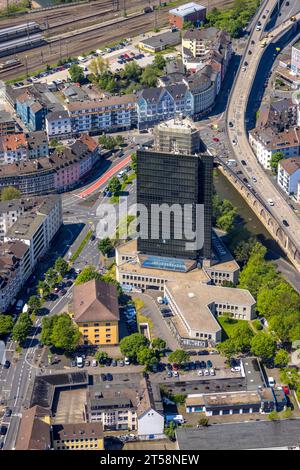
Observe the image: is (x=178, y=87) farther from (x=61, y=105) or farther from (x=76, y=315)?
(x=76, y=315)

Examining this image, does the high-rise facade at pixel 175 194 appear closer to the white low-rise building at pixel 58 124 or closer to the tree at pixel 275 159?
the tree at pixel 275 159

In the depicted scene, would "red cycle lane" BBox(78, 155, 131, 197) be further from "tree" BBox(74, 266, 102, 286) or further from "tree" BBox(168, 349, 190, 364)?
"tree" BBox(168, 349, 190, 364)

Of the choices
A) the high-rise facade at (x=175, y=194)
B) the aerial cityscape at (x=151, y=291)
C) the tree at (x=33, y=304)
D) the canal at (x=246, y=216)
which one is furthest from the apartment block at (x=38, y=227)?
the canal at (x=246, y=216)

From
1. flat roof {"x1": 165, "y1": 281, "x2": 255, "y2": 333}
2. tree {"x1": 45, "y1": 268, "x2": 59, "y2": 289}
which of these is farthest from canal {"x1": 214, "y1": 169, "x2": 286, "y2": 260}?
tree {"x1": 45, "y1": 268, "x2": 59, "y2": 289}

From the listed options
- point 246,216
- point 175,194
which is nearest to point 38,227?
point 175,194

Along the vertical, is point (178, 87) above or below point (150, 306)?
above

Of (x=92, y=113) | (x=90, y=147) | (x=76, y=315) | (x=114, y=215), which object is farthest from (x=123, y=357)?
(x=92, y=113)
